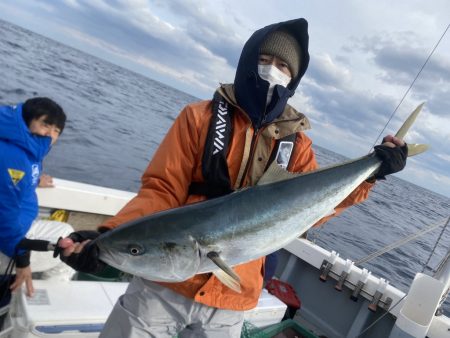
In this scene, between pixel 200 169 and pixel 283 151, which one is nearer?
pixel 200 169

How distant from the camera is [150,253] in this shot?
220cm

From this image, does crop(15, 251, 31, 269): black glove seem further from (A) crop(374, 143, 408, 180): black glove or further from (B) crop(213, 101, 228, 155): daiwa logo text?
(A) crop(374, 143, 408, 180): black glove

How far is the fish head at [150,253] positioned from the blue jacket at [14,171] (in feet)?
5.76

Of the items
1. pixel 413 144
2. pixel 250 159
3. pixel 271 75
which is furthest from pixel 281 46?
pixel 413 144

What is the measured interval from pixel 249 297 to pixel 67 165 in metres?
13.1

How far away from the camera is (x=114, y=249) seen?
7.22ft

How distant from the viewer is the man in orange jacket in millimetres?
2584

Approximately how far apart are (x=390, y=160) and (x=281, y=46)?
→ 4.16ft

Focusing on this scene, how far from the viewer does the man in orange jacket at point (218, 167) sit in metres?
2.58

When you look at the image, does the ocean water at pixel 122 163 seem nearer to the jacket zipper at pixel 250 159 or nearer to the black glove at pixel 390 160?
the black glove at pixel 390 160

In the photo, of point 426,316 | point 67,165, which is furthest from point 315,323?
point 67,165

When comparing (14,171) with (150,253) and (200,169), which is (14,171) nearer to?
(200,169)

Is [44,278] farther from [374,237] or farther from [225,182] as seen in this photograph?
[374,237]

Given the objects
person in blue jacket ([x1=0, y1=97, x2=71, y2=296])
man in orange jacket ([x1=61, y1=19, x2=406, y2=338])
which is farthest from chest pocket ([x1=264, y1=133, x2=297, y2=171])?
person in blue jacket ([x1=0, y1=97, x2=71, y2=296])
